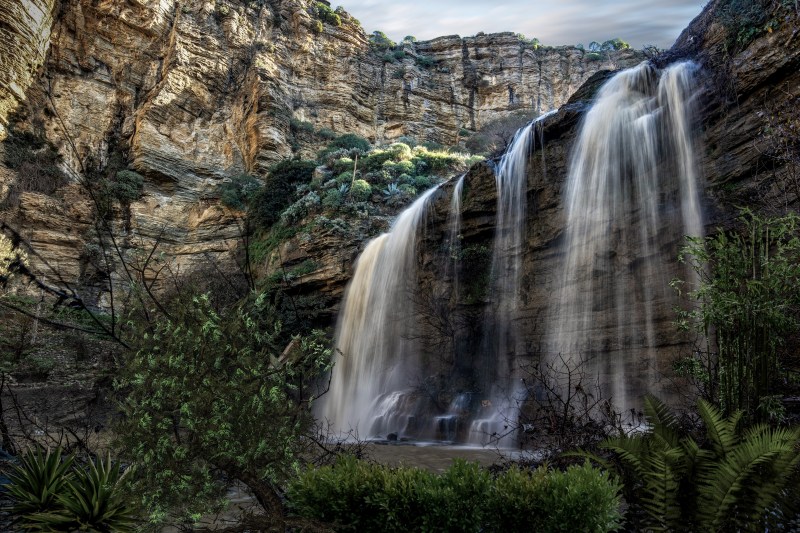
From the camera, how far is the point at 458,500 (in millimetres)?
3107

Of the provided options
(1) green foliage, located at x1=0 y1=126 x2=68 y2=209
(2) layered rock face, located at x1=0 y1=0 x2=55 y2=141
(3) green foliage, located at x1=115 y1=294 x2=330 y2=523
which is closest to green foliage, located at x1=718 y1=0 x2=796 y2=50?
(3) green foliage, located at x1=115 y1=294 x2=330 y2=523

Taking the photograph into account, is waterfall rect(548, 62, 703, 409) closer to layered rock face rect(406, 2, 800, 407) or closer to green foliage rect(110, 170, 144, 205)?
layered rock face rect(406, 2, 800, 407)

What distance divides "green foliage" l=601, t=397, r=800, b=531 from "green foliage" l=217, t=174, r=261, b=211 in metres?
24.6

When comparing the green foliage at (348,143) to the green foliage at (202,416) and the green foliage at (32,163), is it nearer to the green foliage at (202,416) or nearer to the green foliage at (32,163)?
the green foliage at (32,163)

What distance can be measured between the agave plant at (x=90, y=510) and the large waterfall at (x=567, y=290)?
6.38 meters

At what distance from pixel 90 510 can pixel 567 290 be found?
1050 cm

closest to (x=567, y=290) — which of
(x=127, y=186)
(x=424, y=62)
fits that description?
(x=127, y=186)

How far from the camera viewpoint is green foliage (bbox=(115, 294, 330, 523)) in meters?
3.75

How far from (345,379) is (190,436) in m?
11.5

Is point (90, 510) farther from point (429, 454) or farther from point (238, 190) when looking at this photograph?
point (238, 190)

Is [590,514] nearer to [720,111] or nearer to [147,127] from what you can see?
[720,111]

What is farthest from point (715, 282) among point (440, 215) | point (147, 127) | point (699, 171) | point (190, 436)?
point (147, 127)

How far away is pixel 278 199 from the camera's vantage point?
80.0ft

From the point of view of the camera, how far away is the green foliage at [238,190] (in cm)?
2619
